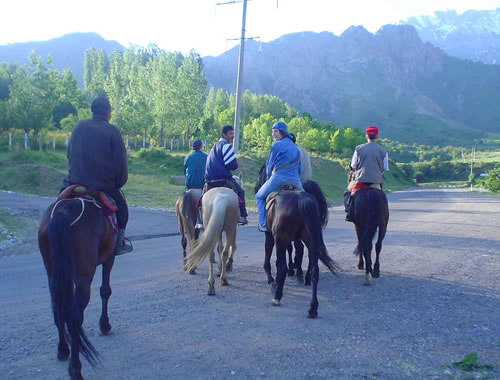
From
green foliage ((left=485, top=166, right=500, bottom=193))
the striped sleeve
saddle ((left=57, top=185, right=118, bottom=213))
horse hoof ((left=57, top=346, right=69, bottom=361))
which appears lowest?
green foliage ((left=485, top=166, right=500, bottom=193))

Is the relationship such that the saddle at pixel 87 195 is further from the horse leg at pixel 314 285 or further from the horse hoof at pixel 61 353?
the horse leg at pixel 314 285

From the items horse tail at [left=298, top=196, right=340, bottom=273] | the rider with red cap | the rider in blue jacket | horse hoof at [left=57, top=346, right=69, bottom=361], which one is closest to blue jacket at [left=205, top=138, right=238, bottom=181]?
the rider in blue jacket

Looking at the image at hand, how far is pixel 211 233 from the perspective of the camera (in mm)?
7270

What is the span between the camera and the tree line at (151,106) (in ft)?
131

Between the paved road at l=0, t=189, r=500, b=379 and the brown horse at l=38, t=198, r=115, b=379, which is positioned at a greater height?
the brown horse at l=38, t=198, r=115, b=379

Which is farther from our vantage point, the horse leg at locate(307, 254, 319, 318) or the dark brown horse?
the dark brown horse

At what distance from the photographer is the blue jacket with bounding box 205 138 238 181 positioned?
8.21m

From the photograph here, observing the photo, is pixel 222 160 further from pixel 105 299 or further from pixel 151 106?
pixel 151 106

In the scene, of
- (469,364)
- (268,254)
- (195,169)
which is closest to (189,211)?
(195,169)

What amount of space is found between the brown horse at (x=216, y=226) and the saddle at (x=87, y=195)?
220 centimetres

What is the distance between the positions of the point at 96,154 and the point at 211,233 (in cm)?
265

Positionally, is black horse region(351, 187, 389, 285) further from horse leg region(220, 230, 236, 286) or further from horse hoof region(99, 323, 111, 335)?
horse hoof region(99, 323, 111, 335)

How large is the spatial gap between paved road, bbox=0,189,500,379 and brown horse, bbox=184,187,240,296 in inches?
18.0

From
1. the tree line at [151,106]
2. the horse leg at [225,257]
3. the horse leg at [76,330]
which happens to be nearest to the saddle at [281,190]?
the horse leg at [225,257]
